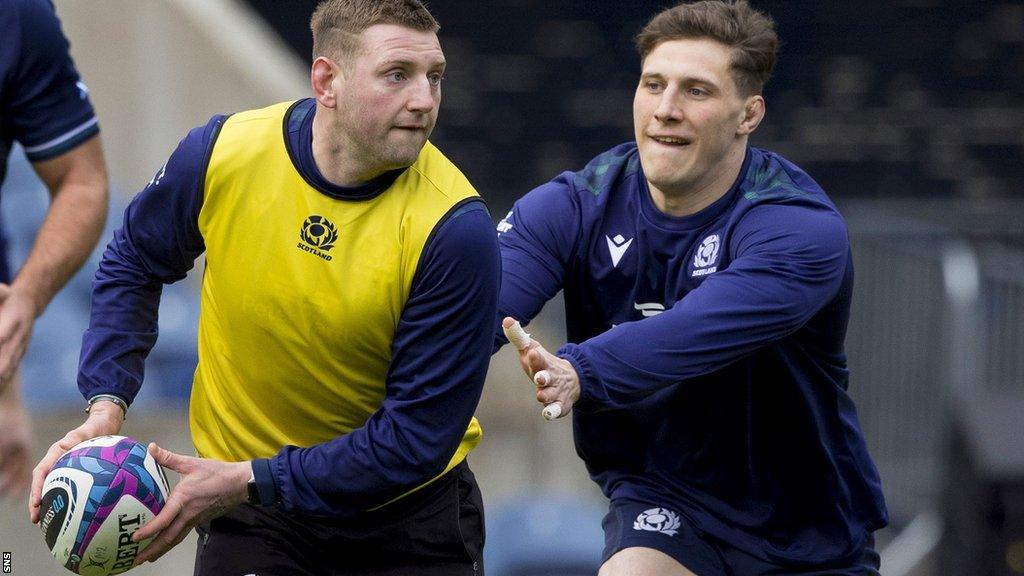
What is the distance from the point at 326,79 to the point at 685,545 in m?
1.69

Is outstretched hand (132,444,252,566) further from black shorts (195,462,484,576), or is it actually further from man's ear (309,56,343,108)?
man's ear (309,56,343,108)

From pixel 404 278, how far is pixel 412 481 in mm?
506

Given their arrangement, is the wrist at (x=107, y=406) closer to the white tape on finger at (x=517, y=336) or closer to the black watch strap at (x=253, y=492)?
the black watch strap at (x=253, y=492)

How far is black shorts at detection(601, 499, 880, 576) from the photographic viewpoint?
4.55 metres

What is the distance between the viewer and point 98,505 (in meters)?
3.71

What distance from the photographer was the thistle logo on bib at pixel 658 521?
15.0 ft

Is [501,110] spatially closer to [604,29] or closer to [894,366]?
[604,29]

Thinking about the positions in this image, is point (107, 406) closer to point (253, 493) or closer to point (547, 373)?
point (253, 493)

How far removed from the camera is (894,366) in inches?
358

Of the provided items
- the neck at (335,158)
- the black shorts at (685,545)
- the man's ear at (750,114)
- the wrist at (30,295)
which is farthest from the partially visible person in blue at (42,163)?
the man's ear at (750,114)

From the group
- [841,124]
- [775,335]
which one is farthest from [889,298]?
[775,335]

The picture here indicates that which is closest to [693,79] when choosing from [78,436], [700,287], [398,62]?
[700,287]

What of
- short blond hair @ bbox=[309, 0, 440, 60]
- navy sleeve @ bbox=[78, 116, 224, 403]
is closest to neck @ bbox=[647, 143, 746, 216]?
short blond hair @ bbox=[309, 0, 440, 60]

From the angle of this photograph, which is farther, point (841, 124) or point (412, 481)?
point (841, 124)
